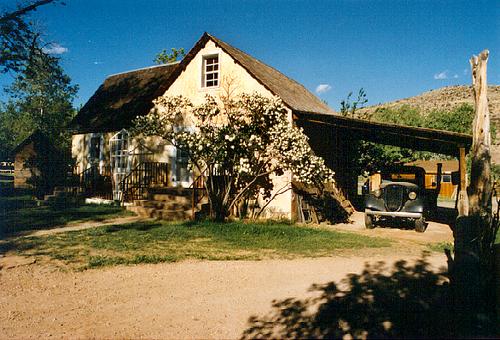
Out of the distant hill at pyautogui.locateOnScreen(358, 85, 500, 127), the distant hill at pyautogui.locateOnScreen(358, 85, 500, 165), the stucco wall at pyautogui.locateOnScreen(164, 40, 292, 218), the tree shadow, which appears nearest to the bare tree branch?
the stucco wall at pyautogui.locateOnScreen(164, 40, 292, 218)

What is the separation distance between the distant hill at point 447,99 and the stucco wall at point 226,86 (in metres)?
58.1

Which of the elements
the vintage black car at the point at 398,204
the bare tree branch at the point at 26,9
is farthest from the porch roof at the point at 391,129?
the bare tree branch at the point at 26,9

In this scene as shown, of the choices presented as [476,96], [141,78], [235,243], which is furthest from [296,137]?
[141,78]

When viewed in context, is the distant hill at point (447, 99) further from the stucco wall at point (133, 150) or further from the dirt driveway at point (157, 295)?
the dirt driveway at point (157, 295)

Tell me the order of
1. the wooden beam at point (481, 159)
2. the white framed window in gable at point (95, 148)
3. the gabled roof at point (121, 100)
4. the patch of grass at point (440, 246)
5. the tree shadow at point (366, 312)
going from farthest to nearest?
1. the white framed window in gable at point (95, 148)
2. the gabled roof at point (121, 100)
3. the patch of grass at point (440, 246)
4. the wooden beam at point (481, 159)
5. the tree shadow at point (366, 312)

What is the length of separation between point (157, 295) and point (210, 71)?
10.9 meters

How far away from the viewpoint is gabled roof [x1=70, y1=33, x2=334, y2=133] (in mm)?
14016

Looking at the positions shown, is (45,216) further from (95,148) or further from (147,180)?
(95,148)

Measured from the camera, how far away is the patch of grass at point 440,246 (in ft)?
26.2

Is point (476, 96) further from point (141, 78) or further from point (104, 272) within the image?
point (141, 78)

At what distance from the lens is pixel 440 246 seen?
330 inches

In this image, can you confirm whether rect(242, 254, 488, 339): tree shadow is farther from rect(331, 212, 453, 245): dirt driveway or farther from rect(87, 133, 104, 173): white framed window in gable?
rect(87, 133, 104, 173): white framed window in gable

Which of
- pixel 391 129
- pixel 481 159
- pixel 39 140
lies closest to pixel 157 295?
pixel 481 159

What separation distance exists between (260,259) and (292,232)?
114 inches
